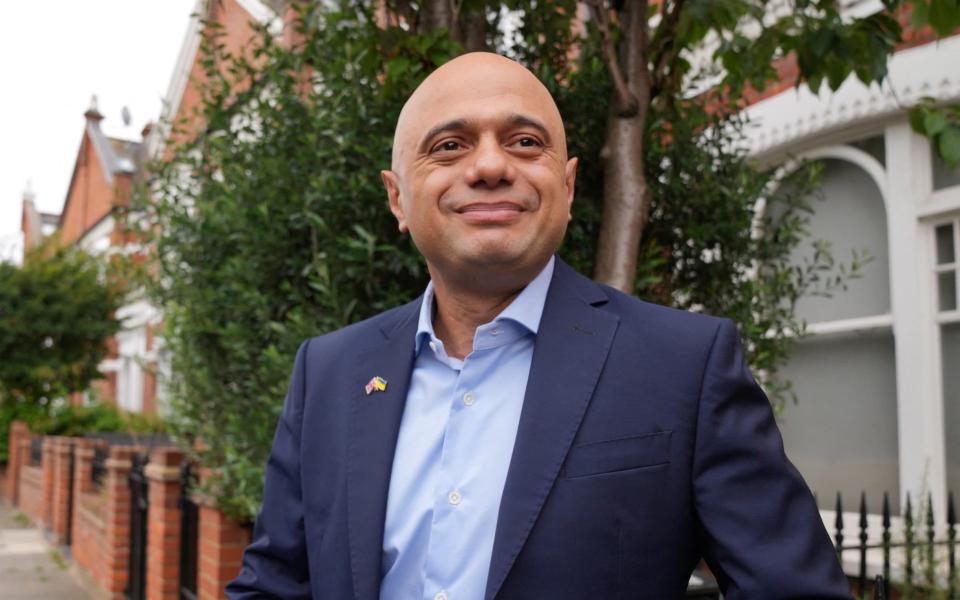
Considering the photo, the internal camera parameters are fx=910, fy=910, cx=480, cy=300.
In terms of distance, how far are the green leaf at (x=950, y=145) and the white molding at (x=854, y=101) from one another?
1324mm

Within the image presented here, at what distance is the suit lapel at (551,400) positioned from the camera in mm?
1697

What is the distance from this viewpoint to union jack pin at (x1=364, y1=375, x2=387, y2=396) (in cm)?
203

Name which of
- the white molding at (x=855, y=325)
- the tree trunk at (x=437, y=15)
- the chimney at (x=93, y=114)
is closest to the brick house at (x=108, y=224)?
the chimney at (x=93, y=114)

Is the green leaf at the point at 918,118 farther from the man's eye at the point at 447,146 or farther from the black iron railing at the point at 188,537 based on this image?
the black iron railing at the point at 188,537

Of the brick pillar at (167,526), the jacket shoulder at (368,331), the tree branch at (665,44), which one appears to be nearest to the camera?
the jacket shoulder at (368,331)

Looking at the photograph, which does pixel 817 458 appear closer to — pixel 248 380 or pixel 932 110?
pixel 932 110

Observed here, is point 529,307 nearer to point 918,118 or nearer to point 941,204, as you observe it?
point 918,118

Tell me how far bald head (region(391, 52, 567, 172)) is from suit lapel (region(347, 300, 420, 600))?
435 millimetres

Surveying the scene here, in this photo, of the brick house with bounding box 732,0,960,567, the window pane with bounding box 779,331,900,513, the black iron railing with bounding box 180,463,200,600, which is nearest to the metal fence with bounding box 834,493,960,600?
the brick house with bounding box 732,0,960,567

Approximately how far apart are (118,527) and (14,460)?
12139 mm

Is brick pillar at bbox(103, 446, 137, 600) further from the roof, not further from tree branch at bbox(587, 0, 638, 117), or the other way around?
the roof

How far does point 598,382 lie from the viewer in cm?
181

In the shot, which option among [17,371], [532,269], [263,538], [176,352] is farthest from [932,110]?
[17,371]

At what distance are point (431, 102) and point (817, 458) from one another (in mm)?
5260
